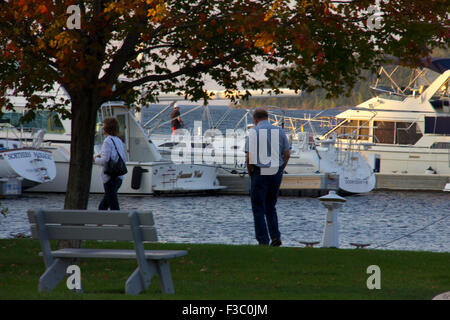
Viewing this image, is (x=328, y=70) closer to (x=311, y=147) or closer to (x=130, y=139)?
(x=130, y=139)

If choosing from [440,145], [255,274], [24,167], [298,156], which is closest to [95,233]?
[255,274]

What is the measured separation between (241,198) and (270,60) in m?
20.1

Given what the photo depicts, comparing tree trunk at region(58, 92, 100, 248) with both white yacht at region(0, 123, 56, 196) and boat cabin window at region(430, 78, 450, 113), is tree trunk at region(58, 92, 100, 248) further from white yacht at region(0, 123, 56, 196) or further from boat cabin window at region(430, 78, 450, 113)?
boat cabin window at region(430, 78, 450, 113)

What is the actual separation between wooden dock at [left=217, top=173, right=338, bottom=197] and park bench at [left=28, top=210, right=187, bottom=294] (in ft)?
81.3

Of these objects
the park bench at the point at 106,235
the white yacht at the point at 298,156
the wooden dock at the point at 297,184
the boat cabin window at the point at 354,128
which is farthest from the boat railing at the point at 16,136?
the park bench at the point at 106,235

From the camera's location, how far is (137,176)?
30062mm

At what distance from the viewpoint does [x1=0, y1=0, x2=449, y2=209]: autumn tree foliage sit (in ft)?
29.8

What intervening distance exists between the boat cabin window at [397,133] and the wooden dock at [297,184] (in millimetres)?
7328

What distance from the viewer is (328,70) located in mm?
10188

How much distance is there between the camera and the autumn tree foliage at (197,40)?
9.09m

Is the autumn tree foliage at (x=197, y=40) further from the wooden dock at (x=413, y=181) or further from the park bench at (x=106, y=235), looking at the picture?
the wooden dock at (x=413, y=181)

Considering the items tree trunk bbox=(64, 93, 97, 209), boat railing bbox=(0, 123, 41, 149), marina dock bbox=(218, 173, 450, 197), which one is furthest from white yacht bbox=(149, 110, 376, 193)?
tree trunk bbox=(64, 93, 97, 209)

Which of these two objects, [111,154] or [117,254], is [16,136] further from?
[117,254]
